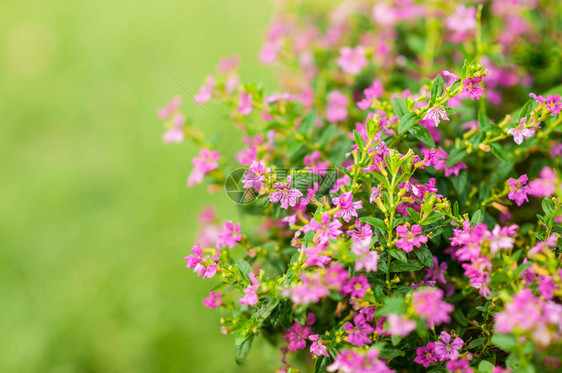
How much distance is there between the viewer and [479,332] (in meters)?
1.24

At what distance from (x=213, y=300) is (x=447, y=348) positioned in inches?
23.0

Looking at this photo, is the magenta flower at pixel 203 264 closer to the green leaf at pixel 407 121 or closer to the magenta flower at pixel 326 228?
the magenta flower at pixel 326 228

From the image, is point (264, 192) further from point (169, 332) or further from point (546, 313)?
point (169, 332)

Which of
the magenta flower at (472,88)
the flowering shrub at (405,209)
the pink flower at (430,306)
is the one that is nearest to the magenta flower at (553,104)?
the flowering shrub at (405,209)

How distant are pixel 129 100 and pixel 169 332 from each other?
1.80 meters

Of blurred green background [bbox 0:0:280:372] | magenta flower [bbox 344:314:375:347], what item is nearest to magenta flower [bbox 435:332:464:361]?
magenta flower [bbox 344:314:375:347]

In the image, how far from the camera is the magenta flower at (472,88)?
1.09 meters

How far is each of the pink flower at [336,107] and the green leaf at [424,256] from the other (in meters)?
0.66

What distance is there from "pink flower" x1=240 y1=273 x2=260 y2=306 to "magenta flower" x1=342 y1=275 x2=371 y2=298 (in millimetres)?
201

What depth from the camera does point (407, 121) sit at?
3.76 ft

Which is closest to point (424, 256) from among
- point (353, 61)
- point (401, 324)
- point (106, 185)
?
point (401, 324)

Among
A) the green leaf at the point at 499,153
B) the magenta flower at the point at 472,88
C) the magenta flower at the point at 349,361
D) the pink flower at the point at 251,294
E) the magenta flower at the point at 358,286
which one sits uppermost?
the magenta flower at the point at 472,88

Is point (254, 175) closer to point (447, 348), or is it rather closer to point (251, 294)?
point (251, 294)

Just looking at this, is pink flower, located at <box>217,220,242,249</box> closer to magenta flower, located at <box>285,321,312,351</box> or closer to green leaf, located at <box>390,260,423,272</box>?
magenta flower, located at <box>285,321,312,351</box>
